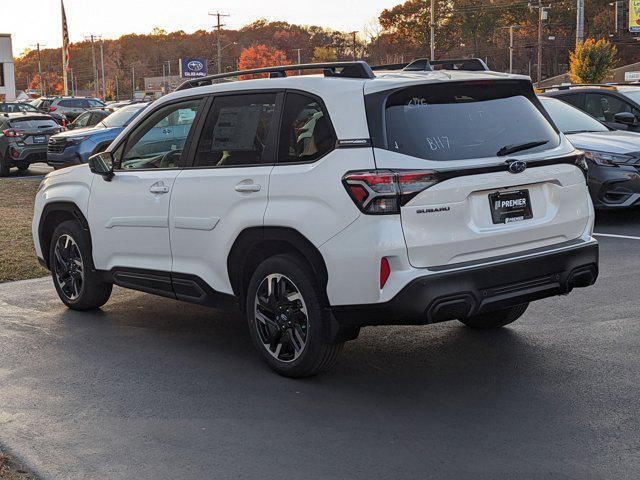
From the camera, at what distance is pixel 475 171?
514 centimetres

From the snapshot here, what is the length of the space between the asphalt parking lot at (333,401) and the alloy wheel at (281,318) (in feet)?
0.65

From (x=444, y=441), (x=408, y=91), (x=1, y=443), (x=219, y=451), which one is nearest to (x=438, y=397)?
(x=444, y=441)

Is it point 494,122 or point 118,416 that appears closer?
point 118,416

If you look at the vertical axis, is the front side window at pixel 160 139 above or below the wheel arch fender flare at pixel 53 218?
above

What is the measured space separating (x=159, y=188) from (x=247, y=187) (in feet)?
3.26

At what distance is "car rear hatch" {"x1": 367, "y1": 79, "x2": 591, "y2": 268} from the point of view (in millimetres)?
4996

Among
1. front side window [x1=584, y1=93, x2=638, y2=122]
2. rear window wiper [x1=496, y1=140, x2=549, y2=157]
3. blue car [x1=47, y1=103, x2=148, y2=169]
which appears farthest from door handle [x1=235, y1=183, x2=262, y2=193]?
blue car [x1=47, y1=103, x2=148, y2=169]

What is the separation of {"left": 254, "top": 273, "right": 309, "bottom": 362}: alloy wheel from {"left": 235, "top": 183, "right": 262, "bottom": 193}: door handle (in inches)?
21.2

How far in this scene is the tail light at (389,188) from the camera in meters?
4.95

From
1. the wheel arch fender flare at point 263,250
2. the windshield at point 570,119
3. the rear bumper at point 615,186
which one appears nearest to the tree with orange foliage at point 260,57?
the windshield at point 570,119

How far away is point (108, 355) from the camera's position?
20.9 ft

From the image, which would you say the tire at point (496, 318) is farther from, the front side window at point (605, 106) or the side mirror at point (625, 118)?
the front side window at point (605, 106)

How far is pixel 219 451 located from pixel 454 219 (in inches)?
69.7

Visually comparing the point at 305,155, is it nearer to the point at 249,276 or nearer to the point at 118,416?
the point at 249,276
